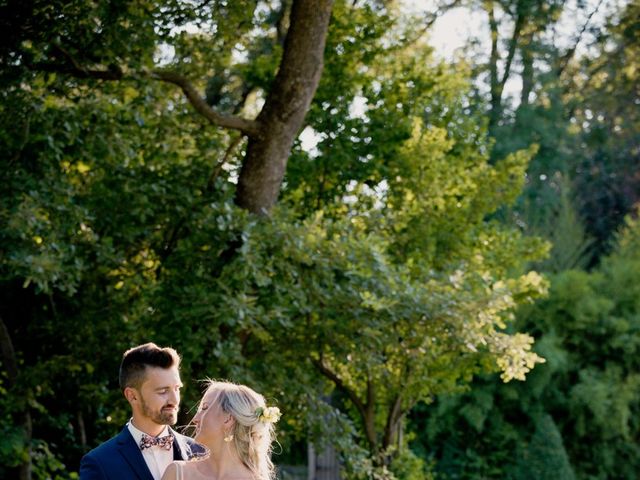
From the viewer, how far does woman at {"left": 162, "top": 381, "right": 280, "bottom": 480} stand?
4.12 meters

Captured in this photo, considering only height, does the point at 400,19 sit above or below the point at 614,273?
above

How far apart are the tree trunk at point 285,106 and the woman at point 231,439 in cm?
514

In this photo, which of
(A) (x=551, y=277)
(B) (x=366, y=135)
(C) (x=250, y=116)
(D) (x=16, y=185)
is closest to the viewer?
(D) (x=16, y=185)

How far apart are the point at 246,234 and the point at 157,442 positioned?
419 cm

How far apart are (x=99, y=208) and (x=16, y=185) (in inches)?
50.6

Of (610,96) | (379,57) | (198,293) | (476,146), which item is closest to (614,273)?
(610,96)

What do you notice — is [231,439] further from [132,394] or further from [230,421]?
[132,394]

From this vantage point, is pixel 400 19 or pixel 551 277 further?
pixel 551 277

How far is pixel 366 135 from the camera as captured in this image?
11680 millimetres

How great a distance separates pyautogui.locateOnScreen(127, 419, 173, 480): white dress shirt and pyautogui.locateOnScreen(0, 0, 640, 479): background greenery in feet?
11.1

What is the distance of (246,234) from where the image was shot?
28.0 ft

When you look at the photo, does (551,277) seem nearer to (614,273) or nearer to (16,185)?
(614,273)

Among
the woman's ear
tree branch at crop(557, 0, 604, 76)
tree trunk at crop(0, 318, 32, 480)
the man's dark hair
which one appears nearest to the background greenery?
tree trunk at crop(0, 318, 32, 480)

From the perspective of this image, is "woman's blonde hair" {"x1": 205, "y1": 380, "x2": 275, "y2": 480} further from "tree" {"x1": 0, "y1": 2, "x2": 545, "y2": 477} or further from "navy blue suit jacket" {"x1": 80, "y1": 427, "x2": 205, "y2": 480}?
"tree" {"x1": 0, "y1": 2, "x2": 545, "y2": 477}
